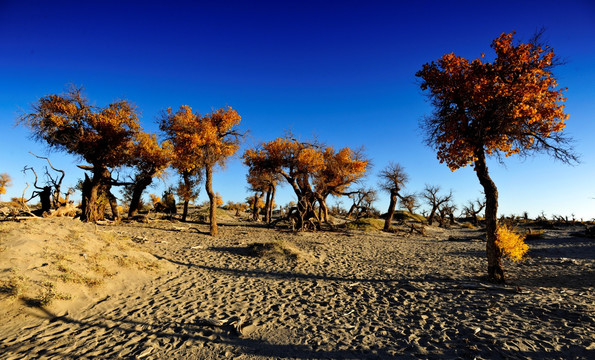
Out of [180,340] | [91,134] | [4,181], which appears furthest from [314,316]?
[4,181]

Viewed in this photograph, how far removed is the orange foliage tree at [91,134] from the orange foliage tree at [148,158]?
662 millimetres

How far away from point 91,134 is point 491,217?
83.0 feet

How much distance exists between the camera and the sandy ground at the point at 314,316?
5.11 meters

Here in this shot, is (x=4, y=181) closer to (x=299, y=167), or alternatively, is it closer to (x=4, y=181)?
(x=4, y=181)

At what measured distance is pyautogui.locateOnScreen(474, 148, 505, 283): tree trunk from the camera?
9445mm

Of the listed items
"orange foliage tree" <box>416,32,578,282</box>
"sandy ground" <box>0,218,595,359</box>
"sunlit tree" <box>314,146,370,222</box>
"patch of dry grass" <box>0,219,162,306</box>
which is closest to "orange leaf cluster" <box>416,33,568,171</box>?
"orange foliage tree" <box>416,32,578,282</box>

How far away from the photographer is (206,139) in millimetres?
19578

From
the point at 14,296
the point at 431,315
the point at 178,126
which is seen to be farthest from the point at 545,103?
the point at 178,126

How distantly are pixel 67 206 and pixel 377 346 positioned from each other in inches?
975

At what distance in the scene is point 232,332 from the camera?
5945 mm

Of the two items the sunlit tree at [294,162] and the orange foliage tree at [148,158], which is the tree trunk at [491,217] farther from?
the orange foliage tree at [148,158]

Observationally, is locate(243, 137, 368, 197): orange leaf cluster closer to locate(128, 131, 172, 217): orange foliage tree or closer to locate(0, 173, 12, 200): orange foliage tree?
locate(128, 131, 172, 217): orange foliage tree

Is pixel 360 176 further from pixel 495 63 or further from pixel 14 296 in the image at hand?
pixel 14 296

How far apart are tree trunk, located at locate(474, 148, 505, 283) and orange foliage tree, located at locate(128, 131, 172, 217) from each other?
22466mm
